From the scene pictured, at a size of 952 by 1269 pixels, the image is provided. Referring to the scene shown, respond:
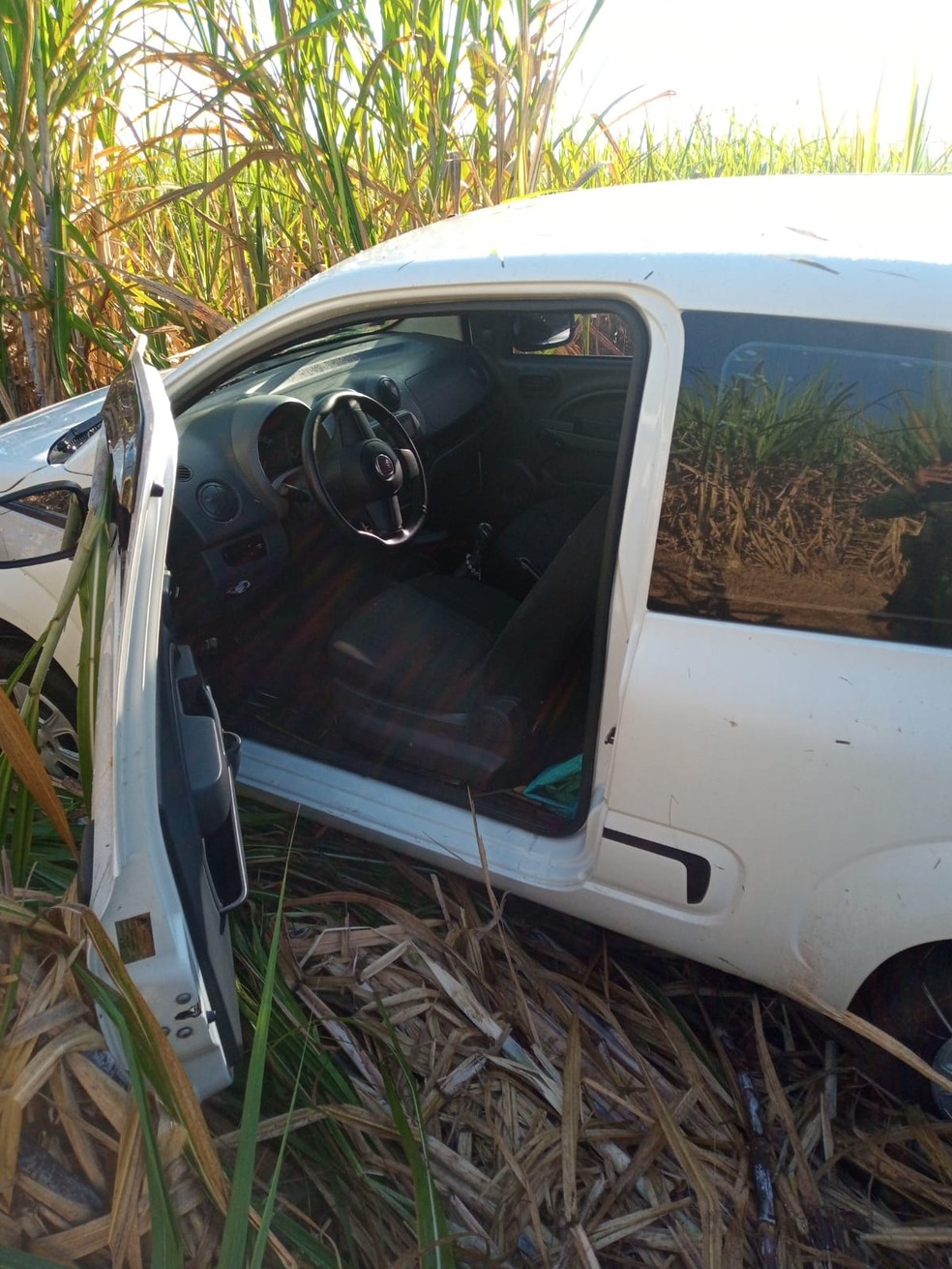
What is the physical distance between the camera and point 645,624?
147cm

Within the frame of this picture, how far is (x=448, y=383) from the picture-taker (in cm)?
258

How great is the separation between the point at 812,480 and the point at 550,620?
2.53ft

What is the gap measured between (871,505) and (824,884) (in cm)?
60

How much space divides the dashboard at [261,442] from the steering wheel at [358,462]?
6 cm

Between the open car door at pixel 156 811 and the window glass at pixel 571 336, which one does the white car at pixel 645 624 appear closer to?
the open car door at pixel 156 811

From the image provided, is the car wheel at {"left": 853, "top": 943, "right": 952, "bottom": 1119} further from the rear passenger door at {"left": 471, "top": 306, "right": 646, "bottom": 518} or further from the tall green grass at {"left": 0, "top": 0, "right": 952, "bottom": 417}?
the tall green grass at {"left": 0, "top": 0, "right": 952, "bottom": 417}

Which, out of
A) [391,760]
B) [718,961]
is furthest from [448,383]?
[718,961]

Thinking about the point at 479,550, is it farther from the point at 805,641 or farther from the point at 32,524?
the point at 805,641

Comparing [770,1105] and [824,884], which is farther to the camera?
[770,1105]

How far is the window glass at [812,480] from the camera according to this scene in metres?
1.28

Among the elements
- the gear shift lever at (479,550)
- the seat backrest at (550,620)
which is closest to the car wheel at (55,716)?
the seat backrest at (550,620)

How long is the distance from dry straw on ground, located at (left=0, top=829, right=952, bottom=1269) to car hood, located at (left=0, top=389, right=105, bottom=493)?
1.08 meters

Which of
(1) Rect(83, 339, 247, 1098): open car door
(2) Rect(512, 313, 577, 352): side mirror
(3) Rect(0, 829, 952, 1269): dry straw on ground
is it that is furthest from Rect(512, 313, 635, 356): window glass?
(3) Rect(0, 829, 952, 1269): dry straw on ground

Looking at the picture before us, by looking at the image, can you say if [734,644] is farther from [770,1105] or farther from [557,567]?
[770,1105]
